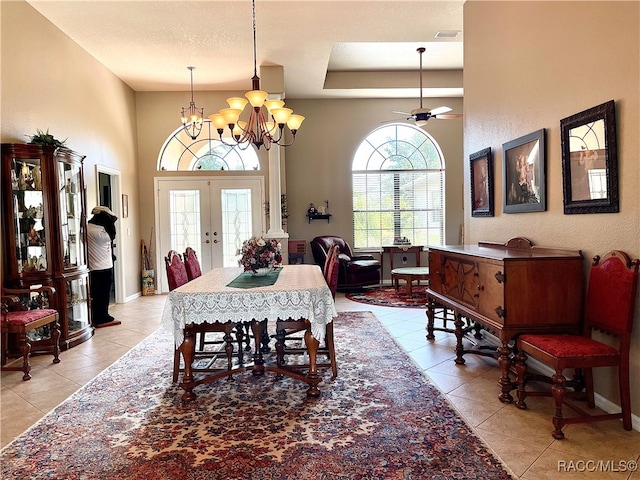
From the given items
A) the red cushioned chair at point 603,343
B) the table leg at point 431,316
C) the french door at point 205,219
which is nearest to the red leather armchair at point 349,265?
the french door at point 205,219

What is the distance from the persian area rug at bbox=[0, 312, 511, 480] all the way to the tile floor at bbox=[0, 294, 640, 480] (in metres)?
0.14

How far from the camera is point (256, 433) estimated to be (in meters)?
2.42

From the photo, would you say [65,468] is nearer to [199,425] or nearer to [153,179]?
[199,425]

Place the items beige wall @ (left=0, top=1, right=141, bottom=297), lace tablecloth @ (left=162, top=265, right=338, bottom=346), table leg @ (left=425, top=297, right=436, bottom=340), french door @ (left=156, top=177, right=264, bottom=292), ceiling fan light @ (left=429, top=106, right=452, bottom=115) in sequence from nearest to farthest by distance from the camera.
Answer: lace tablecloth @ (left=162, top=265, right=338, bottom=346) < beige wall @ (left=0, top=1, right=141, bottom=297) < table leg @ (left=425, top=297, right=436, bottom=340) < ceiling fan light @ (left=429, top=106, right=452, bottom=115) < french door @ (left=156, top=177, right=264, bottom=292)

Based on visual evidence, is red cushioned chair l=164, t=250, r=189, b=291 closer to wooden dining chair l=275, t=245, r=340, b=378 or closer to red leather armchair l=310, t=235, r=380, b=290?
wooden dining chair l=275, t=245, r=340, b=378

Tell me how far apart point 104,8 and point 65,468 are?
4.32 m

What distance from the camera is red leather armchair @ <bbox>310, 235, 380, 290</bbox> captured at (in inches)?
279

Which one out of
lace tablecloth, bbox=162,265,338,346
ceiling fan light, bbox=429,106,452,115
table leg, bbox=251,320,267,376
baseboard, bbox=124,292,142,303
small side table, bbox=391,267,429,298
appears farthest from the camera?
baseboard, bbox=124,292,142,303

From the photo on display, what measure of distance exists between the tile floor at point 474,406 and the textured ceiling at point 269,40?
11.4 feet

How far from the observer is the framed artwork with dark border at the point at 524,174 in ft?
10.3

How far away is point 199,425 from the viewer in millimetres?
2539

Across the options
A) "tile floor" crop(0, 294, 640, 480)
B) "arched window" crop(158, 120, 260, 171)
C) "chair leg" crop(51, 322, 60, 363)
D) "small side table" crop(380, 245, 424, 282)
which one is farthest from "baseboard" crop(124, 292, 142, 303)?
"small side table" crop(380, 245, 424, 282)

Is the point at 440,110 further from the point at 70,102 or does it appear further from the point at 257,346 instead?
the point at 70,102

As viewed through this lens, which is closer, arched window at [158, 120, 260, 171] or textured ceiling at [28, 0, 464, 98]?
textured ceiling at [28, 0, 464, 98]
